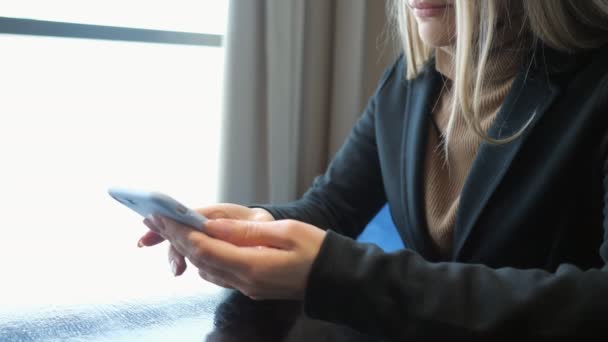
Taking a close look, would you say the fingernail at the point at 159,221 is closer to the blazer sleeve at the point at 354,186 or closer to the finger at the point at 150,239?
the finger at the point at 150,239

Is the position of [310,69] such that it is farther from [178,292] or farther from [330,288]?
[330,288]

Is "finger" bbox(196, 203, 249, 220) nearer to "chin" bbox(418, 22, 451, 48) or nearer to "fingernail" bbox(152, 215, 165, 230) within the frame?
"fingernail" bbox(152, 215, 165, 230)

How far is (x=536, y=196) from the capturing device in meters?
0.71

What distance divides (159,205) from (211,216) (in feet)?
0.64

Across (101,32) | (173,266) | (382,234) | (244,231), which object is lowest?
(382,234)

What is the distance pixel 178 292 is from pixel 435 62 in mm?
551

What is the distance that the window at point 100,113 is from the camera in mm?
1473

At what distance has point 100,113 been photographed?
63.1 inches

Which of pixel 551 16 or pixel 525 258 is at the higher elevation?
pixel 551 16

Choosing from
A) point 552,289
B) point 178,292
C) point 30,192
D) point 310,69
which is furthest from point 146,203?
point 310,69

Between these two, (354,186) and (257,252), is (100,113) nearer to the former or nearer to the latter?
(354,186)

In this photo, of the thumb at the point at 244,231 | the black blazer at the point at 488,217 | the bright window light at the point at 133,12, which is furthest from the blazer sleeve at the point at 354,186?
the bright window light at the point at 133,12

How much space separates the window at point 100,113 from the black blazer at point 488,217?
67cm

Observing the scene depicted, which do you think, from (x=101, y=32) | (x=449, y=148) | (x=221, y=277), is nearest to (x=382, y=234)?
Result: (x=449, y=148)
